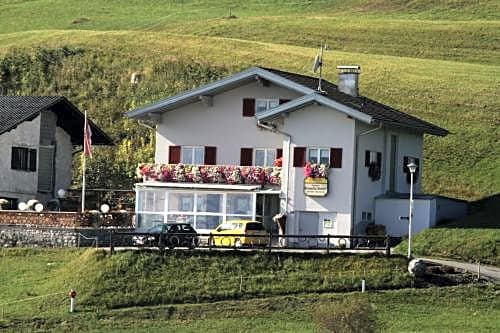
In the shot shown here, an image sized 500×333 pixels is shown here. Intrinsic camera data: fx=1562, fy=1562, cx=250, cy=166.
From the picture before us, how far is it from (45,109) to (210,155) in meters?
7.97

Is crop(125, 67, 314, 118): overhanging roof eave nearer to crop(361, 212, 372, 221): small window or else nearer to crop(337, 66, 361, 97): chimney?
crop(361, 212, 372, 221): small window

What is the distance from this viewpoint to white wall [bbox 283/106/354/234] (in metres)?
65.2

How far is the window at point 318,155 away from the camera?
65625mm

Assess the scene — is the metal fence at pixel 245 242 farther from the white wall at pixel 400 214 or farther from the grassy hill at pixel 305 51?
the grassy hill at pixel 305 51

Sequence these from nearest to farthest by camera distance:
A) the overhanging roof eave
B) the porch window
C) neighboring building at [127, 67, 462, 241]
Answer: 1. neighboring building at [127, 67, 462, 241]
2. the porch window
3. the overhanging roof eave

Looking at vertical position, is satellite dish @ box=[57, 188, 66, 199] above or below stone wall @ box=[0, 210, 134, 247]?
above

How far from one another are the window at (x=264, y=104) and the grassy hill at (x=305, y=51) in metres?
14.4

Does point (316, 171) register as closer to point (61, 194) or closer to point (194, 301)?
point (61, 194)

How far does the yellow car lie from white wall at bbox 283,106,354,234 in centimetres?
244

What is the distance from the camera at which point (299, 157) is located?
65875mm

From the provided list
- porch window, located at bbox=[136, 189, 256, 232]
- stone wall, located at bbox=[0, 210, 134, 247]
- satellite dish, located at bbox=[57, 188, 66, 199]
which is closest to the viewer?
stone wall, located at bbox=[0, 210, 134, 247]

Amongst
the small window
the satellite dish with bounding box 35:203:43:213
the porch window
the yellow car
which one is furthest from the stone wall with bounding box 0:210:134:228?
the small window

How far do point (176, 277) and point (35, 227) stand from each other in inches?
402

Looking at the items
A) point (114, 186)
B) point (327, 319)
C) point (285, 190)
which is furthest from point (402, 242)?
point (114, 186)
